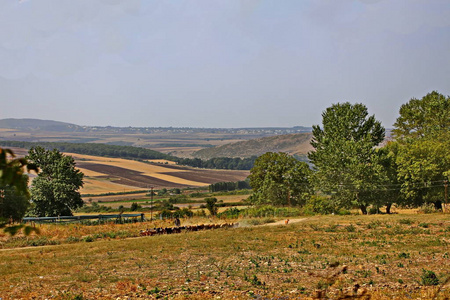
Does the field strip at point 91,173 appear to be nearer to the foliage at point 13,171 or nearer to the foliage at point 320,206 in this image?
the foliage at point 320,206

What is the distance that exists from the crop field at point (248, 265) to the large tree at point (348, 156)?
19.1m

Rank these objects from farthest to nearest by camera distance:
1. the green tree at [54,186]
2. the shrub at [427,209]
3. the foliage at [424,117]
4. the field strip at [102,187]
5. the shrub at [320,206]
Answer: the field strip at [102,187], the foliage at [424,117], the green tree at [54,186], the shrub at [320,206], the shrub at [427,209]

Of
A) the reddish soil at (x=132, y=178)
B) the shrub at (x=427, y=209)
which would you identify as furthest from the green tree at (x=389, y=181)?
the reddish soil at (x=132, y=178)

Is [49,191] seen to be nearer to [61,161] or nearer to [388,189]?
[61,161]

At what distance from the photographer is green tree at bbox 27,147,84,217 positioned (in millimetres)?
63781

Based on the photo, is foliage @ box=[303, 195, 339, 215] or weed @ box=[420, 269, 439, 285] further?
foliage @ box=[303, 195, 339, 215]

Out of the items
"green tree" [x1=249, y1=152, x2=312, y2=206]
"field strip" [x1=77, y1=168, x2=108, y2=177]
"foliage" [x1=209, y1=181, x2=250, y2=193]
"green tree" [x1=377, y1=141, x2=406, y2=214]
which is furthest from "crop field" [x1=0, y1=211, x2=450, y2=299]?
"field strip" [x1=77, y1=168, x2=108, y2=177]

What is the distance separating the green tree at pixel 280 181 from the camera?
78.6m

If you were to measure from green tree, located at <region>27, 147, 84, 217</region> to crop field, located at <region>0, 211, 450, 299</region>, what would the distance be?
23561mm

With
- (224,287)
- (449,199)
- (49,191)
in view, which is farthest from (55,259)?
(449,199)

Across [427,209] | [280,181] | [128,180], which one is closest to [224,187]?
[128,180]

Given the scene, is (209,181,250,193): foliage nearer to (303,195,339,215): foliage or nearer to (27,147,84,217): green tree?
(27,147,84,217): green tree

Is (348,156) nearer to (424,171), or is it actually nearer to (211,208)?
(424,171)

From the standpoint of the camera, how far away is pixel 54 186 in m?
63.9
